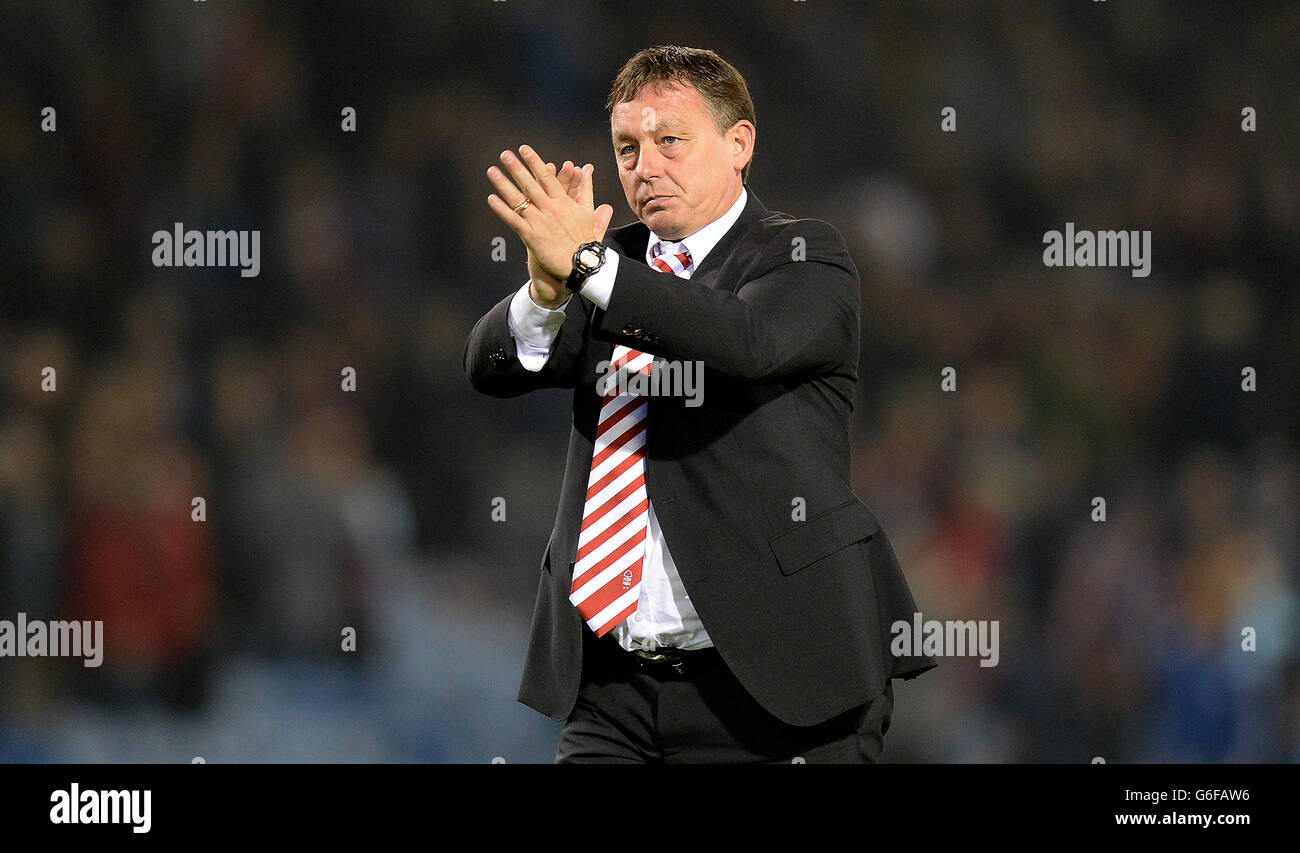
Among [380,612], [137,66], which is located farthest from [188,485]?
[137,66]

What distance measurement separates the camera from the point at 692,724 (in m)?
1.76

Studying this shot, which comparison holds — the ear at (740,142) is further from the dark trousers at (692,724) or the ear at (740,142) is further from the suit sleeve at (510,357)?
the dark trousers at (692,724)

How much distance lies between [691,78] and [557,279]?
392 mm

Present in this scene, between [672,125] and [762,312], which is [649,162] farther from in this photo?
[762,312]

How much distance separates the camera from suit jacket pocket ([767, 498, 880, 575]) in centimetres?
176

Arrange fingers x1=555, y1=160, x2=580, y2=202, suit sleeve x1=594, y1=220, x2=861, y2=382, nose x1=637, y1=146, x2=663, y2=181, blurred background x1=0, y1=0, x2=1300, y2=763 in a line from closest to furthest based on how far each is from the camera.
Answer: suit sleeve x1=594, y1=220, x2=861, y2=382
fingers x1=555, y1=160, x2=580, y2=202
nose x1=637, y1=146, x2=663, y2=181
blurred background x1=0, y1=0, x2=1300, y2=763

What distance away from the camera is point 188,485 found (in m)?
3.70

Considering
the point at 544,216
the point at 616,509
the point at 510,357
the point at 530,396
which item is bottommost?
the point at 616,509

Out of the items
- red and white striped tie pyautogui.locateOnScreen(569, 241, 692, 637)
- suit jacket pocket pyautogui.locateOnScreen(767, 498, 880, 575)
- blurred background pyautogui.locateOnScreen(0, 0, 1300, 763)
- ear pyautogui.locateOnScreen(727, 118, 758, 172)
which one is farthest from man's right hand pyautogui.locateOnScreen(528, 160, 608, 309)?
blurred background pyautogui.locateOnScreen(0, 0, 1300, 763)

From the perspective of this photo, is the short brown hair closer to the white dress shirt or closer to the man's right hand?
the man's right hand

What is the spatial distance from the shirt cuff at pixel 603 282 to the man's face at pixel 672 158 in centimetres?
26

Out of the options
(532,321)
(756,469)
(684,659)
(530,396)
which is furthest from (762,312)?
(530,396)

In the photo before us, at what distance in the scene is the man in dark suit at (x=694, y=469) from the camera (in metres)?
1.68

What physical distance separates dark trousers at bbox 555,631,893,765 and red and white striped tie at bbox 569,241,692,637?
9 cm
